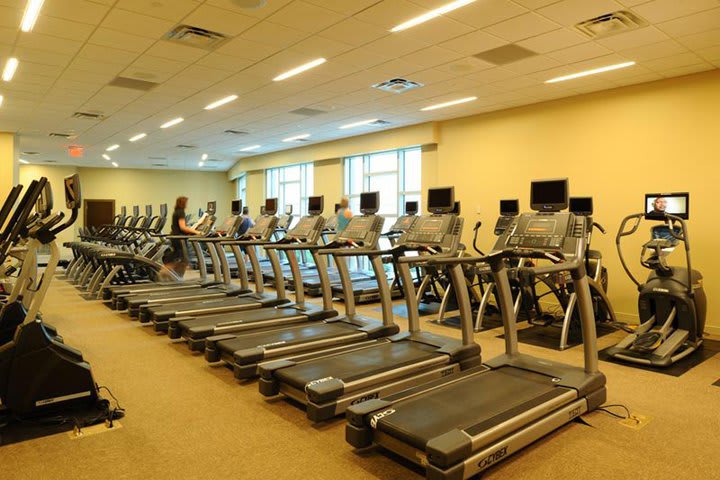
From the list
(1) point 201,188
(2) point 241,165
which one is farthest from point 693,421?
(1) point 201,188

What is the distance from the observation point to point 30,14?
4.34m

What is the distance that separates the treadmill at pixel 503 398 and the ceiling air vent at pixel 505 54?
6.17ft

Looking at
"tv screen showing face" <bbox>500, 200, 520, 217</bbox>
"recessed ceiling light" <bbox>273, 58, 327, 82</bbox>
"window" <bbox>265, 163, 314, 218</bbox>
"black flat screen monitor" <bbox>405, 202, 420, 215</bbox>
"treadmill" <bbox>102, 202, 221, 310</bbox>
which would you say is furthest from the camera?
"window" <bbox>265, 163, 314, 218</bbox>

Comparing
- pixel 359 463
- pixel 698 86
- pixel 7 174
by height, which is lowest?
pixel 359 463

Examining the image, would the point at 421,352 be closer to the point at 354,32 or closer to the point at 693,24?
the point at 354,32

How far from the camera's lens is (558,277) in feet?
17.4

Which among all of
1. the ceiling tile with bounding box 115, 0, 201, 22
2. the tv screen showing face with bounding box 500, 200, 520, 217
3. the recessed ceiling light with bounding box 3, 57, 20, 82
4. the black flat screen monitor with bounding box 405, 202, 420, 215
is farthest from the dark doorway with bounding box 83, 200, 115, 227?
the tv screen showing face with bounding box 500, 200, 520, 217

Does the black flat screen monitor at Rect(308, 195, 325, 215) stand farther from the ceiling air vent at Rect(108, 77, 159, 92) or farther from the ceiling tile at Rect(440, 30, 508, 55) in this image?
the ceiling air vent at Rect(108, 77, 159, 92)

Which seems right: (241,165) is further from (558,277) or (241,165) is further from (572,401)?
(572,401)

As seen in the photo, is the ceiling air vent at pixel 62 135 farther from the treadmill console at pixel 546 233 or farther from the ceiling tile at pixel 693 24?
the ceiling tile at pixel 693 24

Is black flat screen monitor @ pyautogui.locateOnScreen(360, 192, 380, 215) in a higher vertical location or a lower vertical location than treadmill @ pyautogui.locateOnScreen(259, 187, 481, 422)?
higher

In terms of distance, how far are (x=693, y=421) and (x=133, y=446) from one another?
11.3 feet

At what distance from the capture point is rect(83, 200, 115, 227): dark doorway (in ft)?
58.0

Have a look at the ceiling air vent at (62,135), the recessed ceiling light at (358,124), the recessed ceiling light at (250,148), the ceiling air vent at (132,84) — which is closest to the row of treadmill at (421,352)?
the ceiling air vent at (132,84)
